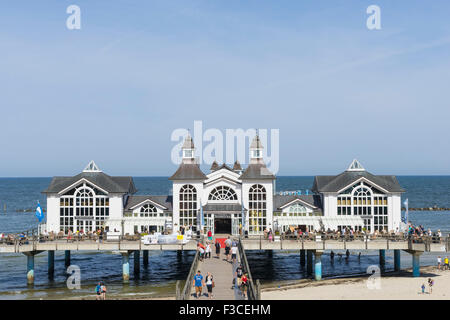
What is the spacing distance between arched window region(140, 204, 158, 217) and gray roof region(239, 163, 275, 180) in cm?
903

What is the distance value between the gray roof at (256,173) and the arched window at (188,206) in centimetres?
460

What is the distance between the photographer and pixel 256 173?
45.5 metres

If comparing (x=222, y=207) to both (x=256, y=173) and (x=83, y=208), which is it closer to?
(x=256, y=173)

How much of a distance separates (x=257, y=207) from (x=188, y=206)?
611 centimetres

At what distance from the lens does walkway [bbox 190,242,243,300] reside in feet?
77.6

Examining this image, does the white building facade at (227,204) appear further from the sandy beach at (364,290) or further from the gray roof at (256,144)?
the sandy beach at (364,290)

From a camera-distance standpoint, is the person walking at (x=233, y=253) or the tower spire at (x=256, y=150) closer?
the person walking at (x=233, y=253)

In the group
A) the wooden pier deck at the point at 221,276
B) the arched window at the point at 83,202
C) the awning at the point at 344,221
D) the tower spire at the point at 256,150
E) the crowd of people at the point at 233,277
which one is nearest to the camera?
the crowd of people at the point at 233,277

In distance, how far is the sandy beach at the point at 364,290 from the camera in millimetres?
33625

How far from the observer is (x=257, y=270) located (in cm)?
4694

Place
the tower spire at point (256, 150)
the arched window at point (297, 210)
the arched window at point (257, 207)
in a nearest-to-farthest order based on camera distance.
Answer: the arched window at point (257, 207) → the tower spire at point (256, 150) → the arched window at point (297, 210)

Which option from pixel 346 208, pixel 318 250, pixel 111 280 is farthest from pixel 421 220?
pixel 111 280

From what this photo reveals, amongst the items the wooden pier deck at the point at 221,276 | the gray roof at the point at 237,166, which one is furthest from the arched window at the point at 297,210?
the gray roof at the point at 237,166
